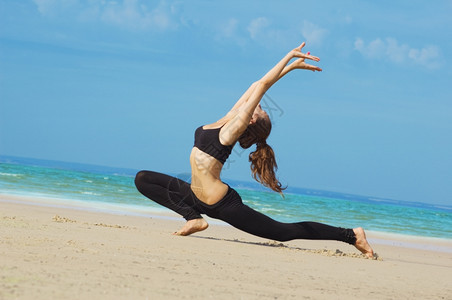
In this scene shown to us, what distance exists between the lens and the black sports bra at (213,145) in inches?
211

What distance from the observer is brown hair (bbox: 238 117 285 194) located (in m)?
5.46

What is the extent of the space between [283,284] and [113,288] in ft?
3.84

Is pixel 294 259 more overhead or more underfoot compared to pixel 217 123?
more underfoot

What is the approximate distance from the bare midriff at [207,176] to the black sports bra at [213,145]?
4cm

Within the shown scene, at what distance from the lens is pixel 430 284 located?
468cm

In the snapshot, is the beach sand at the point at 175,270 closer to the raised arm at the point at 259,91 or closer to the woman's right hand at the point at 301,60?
the raised arm at the point at 259,91

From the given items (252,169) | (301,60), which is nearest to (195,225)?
(252,169)

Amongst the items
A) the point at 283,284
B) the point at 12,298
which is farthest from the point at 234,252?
the point at 12,298

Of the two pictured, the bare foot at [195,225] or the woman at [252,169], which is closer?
the woman at [252,169]

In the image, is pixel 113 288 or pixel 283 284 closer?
pixel 113 288

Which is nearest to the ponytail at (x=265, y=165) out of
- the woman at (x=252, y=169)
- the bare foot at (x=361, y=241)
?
the woman at (x=252, y=169)

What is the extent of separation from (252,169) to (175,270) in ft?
6.39

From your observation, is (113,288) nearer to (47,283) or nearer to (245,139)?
(47,283)

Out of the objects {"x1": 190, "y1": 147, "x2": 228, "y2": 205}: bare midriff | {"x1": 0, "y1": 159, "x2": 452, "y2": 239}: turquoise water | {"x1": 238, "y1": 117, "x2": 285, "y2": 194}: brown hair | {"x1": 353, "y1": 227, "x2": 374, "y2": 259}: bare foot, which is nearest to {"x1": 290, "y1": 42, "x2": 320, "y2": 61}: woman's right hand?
{"x1": 238, "y1": 117, "x2": 285, "y2": 194}: brown hair
